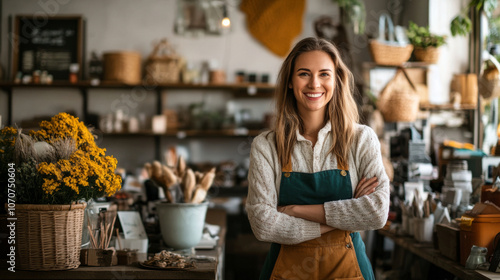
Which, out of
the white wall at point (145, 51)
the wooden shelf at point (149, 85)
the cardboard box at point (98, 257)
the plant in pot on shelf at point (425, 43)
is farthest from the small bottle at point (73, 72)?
the cardboard box at point (98, 257)

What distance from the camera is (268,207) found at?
1.72 metres

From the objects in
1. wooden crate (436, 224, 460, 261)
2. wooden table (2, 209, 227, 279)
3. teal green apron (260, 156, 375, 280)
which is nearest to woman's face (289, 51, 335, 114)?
teal green apron (260, 156, 375, 280)

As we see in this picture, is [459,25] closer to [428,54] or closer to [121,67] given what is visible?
[428,54]

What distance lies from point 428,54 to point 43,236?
372cm

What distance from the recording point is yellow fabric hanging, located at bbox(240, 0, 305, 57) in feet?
19.3

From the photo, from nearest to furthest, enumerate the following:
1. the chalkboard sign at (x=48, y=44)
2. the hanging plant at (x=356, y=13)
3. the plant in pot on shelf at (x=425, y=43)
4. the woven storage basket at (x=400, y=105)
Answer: the woven storage basket at (x=400, y=105), the plant in pot on shelf at (x=425, y=43), the hanging plant at (x=356, y=13), the chalkboard sign at (x=48, y=44)

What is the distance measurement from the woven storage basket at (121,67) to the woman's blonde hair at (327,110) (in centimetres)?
402

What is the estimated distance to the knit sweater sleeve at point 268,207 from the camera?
1.69 meters

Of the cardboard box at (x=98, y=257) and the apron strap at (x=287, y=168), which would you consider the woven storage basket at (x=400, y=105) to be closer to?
the apron strap at (x=287, y=168)

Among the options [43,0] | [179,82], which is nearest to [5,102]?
[43,0]

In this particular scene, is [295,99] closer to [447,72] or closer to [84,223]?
[84,223]

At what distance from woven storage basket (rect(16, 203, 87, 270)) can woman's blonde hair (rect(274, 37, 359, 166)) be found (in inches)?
27.7

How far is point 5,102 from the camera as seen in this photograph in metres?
5.94

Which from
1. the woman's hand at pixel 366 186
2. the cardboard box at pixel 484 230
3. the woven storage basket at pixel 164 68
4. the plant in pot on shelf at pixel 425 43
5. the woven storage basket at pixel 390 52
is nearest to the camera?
the woman's hand at pixel 366 186
